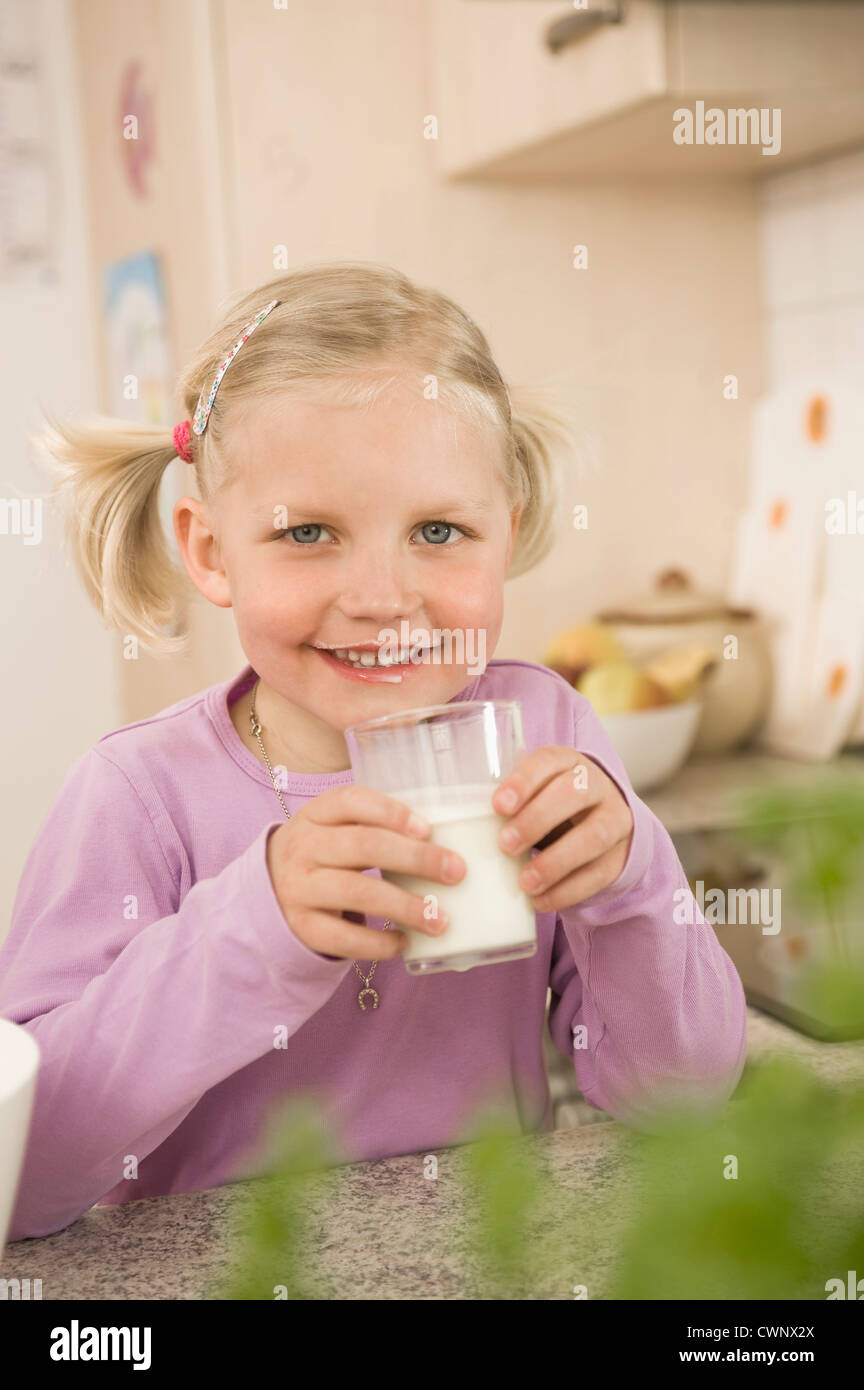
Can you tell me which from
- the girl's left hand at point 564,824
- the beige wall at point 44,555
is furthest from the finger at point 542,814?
the beige wall at point 44,555

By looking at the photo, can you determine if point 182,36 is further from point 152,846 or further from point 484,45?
point 152,846

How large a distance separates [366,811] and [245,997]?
0.37 feet

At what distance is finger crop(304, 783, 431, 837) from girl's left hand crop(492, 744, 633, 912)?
4cm

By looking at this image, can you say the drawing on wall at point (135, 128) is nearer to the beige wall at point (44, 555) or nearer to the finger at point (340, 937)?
the beige wall at point (44, 555)

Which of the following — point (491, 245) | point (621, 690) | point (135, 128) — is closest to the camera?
point (621, 690)

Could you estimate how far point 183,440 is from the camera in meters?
0.93

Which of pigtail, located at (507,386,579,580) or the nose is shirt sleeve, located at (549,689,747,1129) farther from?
pigtail, located at (507,386,579,580)

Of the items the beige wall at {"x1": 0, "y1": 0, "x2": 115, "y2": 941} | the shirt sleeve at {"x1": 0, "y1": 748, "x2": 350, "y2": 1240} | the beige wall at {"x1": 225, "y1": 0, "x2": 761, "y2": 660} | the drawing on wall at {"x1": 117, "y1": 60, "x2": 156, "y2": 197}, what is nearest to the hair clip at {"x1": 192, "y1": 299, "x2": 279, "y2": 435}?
the shirt sleeve at {"x1": 0, "y1": 748, "x2": 350, "y2": 1240}

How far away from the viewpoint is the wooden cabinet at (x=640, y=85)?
1.72 meters

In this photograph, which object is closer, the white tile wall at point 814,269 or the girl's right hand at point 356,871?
the girl's right hand at point 356,871

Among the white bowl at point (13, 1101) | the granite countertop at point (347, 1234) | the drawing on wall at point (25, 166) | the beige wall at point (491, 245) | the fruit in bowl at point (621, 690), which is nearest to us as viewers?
the white bowl at point (13, 1101)

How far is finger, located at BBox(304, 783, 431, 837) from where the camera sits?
602 millimetres

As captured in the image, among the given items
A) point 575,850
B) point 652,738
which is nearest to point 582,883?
point 575,850

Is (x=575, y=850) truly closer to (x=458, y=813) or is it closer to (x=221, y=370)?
(x=458, y=813)
